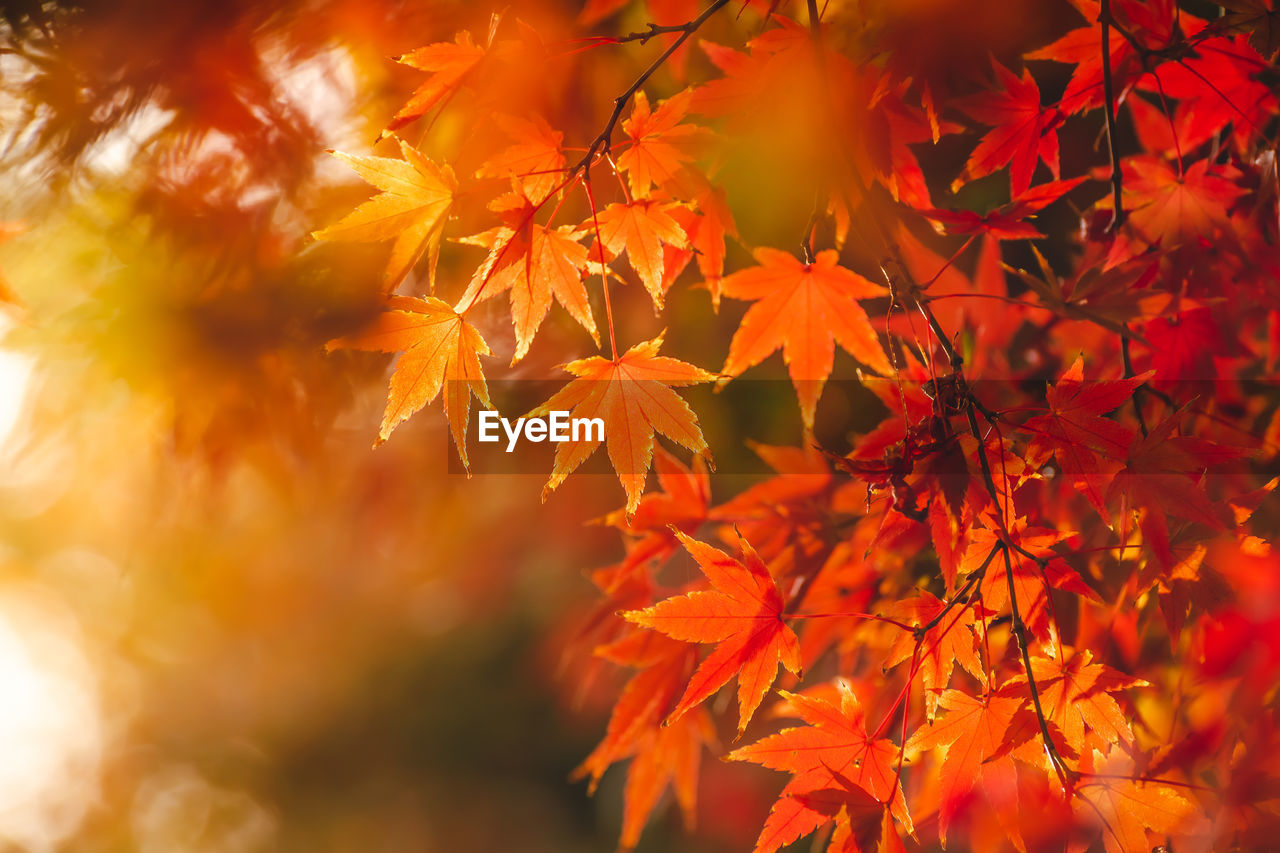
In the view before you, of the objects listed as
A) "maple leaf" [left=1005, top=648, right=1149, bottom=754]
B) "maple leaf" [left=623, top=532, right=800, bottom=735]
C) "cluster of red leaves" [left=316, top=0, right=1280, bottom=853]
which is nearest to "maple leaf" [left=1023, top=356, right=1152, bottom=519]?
"cluster of red leaves" [left=316, top=0, right=1280, bottom=853]

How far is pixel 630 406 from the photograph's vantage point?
0.56m

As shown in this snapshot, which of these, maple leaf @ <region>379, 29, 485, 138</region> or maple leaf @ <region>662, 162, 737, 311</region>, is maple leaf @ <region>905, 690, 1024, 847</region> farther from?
maple leaf @ <region>379, 29, 485, 138</region>

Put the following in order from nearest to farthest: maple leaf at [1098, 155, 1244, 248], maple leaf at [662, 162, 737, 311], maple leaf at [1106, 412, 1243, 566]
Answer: maple leaf at [1106, 412, 1243, 566] → maple leaf at [662, 162, 737, 311] → maple leaf at [1098, 155, 1244, 248]

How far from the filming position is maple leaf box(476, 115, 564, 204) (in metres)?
0.55

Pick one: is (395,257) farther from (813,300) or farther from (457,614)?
(457,614)

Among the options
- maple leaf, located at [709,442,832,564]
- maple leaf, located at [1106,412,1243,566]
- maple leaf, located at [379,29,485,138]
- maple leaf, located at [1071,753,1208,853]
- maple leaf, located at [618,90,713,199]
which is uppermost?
maple leaf, located at [379,29,485,138]

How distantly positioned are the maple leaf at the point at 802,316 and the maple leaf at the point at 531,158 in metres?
0.20

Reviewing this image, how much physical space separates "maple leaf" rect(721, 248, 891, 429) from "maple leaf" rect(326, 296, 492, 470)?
25 centimetres

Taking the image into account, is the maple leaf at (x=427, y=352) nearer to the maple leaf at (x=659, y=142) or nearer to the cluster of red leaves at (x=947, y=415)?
the cluster of red leaves at (x=947, y=415)

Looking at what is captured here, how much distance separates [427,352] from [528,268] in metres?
0.11

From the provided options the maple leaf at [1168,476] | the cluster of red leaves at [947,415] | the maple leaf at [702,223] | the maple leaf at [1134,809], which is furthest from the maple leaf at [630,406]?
the maple leaf at [1134,809]

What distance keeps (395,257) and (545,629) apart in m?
3.03

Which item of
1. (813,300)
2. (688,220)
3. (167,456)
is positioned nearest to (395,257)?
(688,220)

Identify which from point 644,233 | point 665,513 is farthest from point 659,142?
point 665,513
